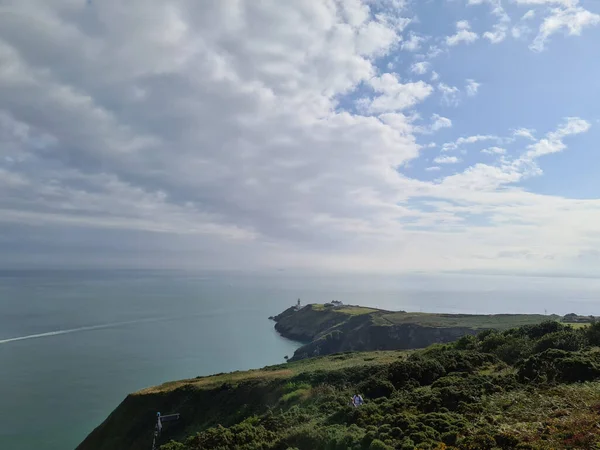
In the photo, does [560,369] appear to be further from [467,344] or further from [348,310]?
[348,310]

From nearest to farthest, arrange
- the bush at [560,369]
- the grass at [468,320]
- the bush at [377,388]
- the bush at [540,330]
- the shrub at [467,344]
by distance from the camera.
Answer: the bush at [560,369]
the bush at [377,388]
the shrub at [467,344]
the bush at [540,330]
the grass at [468,320]

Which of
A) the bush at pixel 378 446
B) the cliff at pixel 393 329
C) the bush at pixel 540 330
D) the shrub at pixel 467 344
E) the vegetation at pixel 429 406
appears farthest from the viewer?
the cliff at pixel 393 329

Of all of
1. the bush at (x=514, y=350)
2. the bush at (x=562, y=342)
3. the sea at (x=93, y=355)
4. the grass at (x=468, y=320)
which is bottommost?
the sea at (x=93, y=355)

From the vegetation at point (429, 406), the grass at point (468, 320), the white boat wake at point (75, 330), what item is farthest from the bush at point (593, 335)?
the white boat wake at point (75, 330)

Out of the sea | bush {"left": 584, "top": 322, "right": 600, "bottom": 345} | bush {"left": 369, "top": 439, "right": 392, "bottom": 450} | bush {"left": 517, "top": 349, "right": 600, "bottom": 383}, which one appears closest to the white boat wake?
the sea

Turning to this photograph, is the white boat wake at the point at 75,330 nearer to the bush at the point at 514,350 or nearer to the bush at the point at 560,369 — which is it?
the bush at the point at 514,350

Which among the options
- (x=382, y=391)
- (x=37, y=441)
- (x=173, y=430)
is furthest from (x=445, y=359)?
(x=37, y=441)

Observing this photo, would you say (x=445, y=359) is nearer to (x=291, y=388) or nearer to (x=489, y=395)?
(x=489, y=395)

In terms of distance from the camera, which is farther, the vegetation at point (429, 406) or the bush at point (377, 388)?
the bush at point (377, 388)

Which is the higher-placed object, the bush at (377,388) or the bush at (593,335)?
the bush at (593,335)
